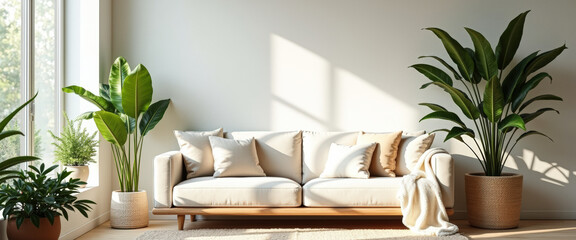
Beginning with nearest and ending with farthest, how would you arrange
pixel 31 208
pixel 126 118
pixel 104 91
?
pixel 31 208
pixel 126 118
pixel 104 91

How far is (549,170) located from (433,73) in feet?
4.64

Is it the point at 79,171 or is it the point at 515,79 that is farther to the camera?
the point at 515,79

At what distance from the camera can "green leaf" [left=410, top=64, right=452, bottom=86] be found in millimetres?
5125

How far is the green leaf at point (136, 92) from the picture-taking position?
4957 millimetres

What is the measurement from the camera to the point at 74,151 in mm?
4801

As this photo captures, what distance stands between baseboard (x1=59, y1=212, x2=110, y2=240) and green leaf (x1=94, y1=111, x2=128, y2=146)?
684 millimetres

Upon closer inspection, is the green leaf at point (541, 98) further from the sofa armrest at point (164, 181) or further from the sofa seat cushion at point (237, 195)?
the sofa armrest at point (164, 181)

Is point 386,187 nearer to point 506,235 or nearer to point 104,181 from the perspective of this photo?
point 506,235

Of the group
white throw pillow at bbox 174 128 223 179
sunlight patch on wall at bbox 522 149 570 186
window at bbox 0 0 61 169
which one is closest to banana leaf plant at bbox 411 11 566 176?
sunlight patch on wall at bbox 522 149 570 186

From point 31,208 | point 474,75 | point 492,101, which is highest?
point 474,75

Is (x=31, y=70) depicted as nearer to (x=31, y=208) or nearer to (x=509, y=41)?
(x=31, y=208)

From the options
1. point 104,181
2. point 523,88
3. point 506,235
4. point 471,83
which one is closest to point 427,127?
point 471,83

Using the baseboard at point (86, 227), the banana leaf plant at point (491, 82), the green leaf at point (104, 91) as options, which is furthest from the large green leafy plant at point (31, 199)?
the banana leaf plant at point (491, 82)

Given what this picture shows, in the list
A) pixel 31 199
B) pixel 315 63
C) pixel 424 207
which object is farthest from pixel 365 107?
pixel 31 199
